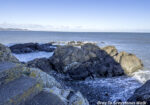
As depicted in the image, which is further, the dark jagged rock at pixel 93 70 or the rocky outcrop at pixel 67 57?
the rocky outcrop at pixel 67 57

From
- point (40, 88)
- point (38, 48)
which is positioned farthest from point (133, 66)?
point (38, 48)

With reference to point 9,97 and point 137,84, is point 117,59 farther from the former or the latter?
point 9,97

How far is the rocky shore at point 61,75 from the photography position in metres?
3.56

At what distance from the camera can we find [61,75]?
46.9 feet

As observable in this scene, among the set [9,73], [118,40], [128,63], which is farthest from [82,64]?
[118,40]

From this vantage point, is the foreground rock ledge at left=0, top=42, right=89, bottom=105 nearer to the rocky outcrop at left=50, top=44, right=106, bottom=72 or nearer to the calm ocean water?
the rocky outcrop at left=50, top=44, right=106, bottom=72

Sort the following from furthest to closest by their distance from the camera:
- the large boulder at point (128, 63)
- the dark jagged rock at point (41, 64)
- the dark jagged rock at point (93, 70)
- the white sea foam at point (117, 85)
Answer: the large boulder at point (128, 63), the dark jagged rock at point (41, 64), the dark jagged rock at point (93, 70), the white sea foam at point (117, 85)

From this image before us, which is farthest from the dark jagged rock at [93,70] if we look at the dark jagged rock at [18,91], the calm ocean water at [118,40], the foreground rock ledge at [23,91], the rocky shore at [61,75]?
the dark jagged rock at [18,91]

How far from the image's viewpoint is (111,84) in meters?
11.6

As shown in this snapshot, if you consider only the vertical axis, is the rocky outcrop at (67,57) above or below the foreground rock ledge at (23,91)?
below

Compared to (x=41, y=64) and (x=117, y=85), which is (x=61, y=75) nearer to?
(x=41, y=64)

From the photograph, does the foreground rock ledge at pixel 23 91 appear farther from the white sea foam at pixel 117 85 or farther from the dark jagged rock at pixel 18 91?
the white sea foam at pixel 117 85

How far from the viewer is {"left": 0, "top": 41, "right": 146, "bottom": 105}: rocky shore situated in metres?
3.56

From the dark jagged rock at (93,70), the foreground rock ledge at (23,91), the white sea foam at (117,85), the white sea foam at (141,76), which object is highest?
the foreground rock ledge at (23,91)
